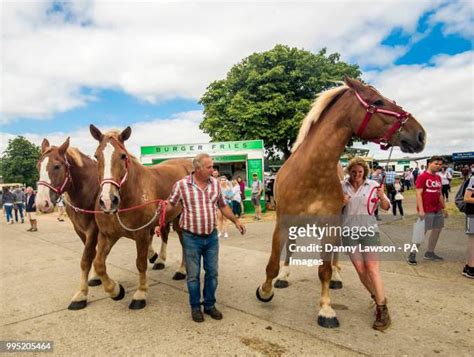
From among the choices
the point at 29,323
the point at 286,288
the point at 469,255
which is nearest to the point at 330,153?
the point at 286,288

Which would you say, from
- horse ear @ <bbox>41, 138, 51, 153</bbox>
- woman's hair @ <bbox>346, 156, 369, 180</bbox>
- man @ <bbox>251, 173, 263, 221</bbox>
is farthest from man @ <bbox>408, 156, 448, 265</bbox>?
man @ <bbox>251, 173, 263, 221</bbox>

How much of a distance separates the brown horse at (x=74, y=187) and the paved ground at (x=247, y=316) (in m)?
0.52

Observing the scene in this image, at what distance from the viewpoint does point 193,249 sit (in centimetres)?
335

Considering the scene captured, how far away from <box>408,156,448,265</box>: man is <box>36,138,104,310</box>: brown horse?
199 inches

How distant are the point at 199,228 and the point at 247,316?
3.53 ft

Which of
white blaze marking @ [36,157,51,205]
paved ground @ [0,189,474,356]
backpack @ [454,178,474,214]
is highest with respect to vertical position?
white blaze marking @ [36,157,51,205]

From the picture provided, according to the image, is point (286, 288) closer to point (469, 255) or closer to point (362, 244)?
point (362, 244)

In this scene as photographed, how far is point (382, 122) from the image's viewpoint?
3.00 metres

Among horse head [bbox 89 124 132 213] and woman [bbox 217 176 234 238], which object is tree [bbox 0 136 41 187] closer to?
woman [bbox 217 176 234 238]

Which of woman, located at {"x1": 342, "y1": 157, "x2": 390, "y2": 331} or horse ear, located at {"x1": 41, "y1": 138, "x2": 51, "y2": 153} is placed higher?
horse ear, located at {"x1": 41, "y1": 138, "x2": 51, "y2": 153}

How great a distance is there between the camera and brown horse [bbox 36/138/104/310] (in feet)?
12.1

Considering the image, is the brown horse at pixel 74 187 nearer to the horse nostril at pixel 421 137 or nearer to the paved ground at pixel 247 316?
the paved ground at pixel 247 316

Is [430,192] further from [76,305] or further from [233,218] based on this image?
[76,305]

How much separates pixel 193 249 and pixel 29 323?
194 cm
